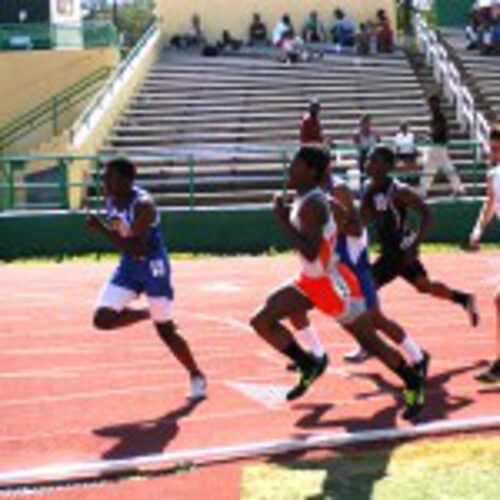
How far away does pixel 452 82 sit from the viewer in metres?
27.6

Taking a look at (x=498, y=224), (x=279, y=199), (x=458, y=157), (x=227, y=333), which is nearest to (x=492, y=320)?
(x=227, y=333)

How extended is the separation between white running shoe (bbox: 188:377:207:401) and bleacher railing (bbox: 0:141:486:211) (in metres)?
9.53

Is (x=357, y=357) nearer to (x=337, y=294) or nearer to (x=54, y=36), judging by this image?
(x=337, y=294)

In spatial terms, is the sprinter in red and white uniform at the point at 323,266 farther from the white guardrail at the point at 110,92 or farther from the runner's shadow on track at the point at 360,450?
the white guardrail at the point at 110,92

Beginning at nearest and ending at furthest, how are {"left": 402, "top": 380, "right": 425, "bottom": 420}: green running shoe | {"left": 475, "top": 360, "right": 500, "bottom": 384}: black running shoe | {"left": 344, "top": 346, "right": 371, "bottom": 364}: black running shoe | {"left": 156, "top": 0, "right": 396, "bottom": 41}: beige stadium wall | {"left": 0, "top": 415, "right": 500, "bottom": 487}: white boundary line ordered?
{"left": 0, "top": 415, "right": 500, "bottom": 487}: white boundary line < {"left": 402, "top": 380, "right": 425, "bottom": 420}: green running shoe < {"left": 475, "top": 360, "right": 500, "bottom": 384}: black running shoe < {"left": 344, "top": 346, "right": 371, "bottom": 364}: black running shoe < {"left": 156, "top": 0, "right": 396, "bottom": 41}: beige stadium wall

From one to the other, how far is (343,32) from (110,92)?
8.34 metres

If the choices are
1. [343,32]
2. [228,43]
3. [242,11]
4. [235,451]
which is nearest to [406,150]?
[343,32]

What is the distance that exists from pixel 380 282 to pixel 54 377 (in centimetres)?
269

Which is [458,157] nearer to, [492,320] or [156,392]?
[492,320]

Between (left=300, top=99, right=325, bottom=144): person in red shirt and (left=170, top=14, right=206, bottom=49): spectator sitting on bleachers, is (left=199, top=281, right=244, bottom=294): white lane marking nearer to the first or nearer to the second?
(left=300, top=99, right=325, bottom=144): person in red shirt

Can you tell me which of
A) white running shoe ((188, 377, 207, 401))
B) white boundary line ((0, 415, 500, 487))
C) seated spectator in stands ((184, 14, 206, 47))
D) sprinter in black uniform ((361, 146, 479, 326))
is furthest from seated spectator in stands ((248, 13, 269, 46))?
white boundary line ((0, 415, 500, 487))

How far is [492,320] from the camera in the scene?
11695 millimetres

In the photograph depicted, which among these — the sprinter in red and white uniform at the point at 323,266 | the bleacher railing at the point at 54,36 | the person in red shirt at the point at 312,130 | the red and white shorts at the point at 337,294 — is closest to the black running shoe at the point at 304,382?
the sprinter in red and white uniform at the point at 323,266

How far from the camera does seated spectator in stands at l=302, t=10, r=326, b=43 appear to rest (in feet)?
111
